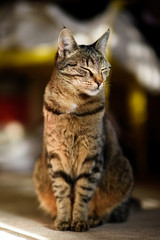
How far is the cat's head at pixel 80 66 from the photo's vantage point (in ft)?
4.70

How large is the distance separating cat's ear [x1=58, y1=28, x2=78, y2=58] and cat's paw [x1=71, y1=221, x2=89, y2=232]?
749mm

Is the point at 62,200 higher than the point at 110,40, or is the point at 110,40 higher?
the point at 110,40

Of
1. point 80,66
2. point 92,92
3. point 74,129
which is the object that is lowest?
point 74,129

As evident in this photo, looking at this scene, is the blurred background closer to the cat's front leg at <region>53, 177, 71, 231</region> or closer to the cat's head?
the cat's head

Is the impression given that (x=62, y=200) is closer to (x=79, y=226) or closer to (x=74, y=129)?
(x=79, y=226)

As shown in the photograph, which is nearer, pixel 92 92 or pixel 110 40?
pixel 92 92

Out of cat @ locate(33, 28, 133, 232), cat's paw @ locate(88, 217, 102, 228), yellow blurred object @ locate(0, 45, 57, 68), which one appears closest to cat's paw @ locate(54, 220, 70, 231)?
cat @ locate(33, 28, 133, 232)

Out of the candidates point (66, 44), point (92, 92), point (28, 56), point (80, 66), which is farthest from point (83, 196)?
point (28, 56)

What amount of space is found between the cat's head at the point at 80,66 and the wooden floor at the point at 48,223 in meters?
0.60

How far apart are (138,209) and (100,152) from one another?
64cm

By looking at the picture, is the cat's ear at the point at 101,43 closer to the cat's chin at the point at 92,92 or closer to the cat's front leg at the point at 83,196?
the cat's chin at the point at 92,92

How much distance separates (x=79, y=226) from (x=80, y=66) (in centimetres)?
69

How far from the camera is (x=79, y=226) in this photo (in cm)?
144

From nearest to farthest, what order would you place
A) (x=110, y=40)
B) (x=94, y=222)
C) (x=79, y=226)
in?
(x=79, y=226), (x=94, y=222), (x=110, y=40)
